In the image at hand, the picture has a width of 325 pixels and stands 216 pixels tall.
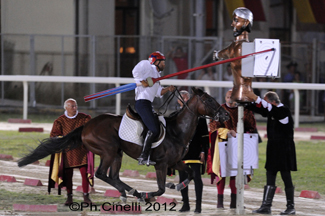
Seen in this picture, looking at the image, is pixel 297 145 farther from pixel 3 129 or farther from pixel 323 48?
pixel 323 48

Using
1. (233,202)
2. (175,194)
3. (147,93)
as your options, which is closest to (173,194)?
(175,194)

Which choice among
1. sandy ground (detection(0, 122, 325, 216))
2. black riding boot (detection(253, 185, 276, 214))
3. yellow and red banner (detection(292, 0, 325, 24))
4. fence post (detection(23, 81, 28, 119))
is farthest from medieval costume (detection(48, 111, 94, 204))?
yellow and red banner (detection(292, 0, 325, 24))

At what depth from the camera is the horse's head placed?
8203 millimetres

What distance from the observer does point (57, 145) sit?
27.8 ft

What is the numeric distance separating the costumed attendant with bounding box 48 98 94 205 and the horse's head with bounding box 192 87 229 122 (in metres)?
1.72

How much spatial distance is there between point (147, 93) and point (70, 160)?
1.65 m

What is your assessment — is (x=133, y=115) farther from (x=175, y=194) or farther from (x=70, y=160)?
(x=175, y=194)

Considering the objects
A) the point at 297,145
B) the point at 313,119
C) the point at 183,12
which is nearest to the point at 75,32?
the point at 183,12

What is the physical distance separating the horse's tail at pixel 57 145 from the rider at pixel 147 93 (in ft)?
3.10

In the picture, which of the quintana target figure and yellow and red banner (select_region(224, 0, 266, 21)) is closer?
the quintana target figure

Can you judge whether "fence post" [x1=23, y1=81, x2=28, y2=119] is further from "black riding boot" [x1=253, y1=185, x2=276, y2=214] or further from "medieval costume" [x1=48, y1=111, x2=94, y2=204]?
"black riding boot" [x1=253, y1=185, x2=276, y2=214]

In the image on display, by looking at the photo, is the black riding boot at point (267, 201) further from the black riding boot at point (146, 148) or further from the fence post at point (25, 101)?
the fence post at point (25, 101)

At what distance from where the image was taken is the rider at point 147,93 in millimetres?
7898

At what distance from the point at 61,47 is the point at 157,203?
11.3 m
